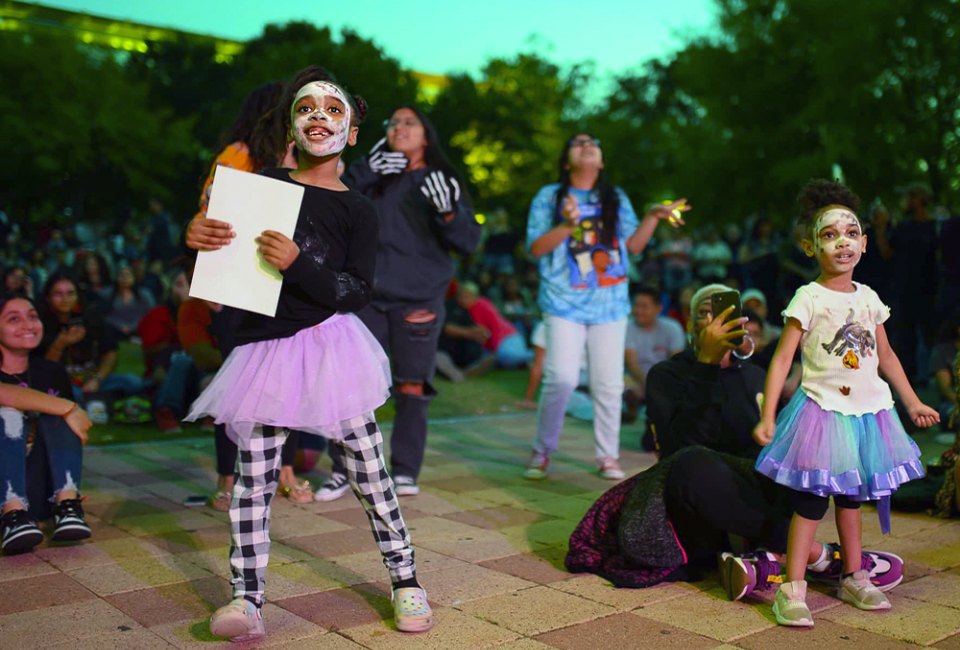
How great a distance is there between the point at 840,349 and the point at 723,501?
0.73 metres

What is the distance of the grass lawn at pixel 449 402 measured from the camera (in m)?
8.23

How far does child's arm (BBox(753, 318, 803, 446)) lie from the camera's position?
3.78 m

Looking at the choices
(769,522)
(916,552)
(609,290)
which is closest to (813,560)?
A: (769,522)

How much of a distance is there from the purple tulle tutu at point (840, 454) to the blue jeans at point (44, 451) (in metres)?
3.16

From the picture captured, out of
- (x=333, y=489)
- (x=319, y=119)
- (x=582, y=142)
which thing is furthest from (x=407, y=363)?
(x=319, y=119)

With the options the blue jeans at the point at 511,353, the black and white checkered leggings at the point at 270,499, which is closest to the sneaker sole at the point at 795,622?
the black and white checkered leggings at the point at 270,499

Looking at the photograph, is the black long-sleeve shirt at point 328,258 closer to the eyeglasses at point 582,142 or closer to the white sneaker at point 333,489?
the white sneaker at point 333,489

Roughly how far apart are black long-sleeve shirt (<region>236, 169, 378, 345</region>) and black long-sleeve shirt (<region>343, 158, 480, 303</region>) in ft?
7.21

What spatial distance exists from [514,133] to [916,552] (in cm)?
4883

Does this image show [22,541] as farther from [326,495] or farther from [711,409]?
[711,409]

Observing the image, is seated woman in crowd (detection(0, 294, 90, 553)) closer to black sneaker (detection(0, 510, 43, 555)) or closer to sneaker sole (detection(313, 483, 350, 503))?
black sneaker (detection(0, 510, 43, 555))

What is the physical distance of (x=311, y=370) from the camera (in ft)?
11.8

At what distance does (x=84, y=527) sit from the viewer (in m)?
4.73

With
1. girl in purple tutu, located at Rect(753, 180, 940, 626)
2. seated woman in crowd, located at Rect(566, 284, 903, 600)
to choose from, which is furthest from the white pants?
girl in purple tutu, located at Rect(753, 180, 940, 626)
